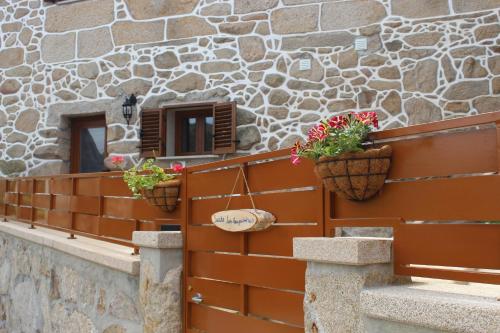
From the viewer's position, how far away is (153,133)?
8.29 metres

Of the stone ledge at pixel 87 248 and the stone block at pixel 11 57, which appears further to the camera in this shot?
the stone block at pixel 11 57

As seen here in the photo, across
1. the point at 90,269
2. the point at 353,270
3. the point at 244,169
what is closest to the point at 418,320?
the point at 353,270

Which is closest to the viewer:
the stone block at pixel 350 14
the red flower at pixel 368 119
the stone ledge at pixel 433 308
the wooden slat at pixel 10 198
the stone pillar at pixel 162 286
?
the stone ledge at pixel 433 308

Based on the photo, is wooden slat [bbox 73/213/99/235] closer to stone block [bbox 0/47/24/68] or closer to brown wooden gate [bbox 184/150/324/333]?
brown wooden gate [bbox 184/150/324/333]

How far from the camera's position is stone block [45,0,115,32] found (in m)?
9.03

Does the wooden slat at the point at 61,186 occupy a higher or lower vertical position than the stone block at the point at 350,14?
lower

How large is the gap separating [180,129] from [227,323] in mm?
5169

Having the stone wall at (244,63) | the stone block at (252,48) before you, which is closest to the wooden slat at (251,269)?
the stone wall at (244,63)

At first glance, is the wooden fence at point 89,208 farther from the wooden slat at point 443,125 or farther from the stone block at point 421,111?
the stone block at point 421,111

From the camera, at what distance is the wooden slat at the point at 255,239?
3.11 meters

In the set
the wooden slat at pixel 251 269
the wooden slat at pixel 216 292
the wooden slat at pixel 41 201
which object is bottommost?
the wooden slat at pixel 216 292

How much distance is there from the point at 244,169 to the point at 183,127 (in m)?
5.08

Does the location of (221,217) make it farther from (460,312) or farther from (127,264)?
(460,312)

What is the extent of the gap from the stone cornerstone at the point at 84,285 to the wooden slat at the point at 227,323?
0.72 ft
